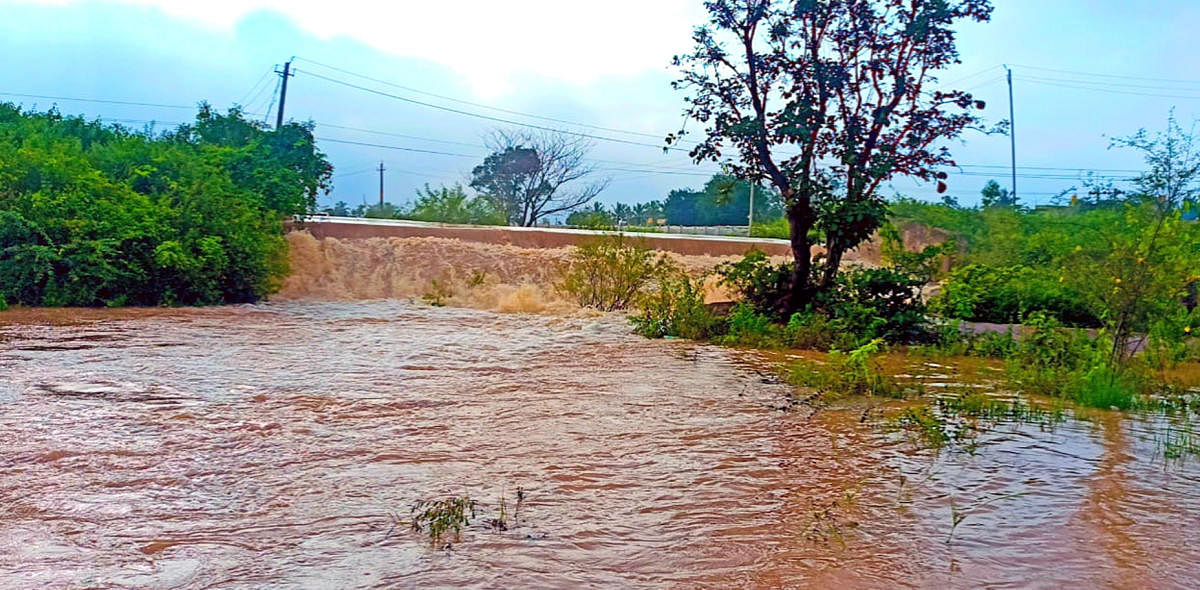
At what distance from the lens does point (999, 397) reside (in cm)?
923

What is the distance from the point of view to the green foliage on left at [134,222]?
54.7 ft

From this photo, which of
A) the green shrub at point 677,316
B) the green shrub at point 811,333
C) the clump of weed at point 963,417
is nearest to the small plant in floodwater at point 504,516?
the clump of weed at point 963,417

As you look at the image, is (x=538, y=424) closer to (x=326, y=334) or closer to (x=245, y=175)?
(x=326, y=334)

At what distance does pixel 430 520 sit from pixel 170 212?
1428cm

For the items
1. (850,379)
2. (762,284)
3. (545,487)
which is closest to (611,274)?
(762,284)

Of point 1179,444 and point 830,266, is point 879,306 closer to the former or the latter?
point 830,266

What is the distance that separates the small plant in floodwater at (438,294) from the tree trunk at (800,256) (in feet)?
25.0

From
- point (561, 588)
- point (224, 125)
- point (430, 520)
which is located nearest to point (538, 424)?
point (430, 520)

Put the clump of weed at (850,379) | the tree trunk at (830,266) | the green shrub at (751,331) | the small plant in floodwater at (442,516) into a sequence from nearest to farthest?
the small plant in floodwater at (442,516) < the clump of weed at (850,379) < the green shrub at (751,331) < the tree trunk at (830,266)

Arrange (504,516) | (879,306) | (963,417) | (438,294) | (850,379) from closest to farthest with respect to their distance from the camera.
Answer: (504,516)
(963,417)
(850,379)
(879,306)
(438,294)

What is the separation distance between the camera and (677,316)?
48.2 feet

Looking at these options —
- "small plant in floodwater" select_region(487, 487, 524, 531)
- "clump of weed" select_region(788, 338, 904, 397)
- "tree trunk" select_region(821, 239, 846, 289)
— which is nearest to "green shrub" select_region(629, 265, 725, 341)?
"tree trunk" select_region(821, 239, 846, 289)

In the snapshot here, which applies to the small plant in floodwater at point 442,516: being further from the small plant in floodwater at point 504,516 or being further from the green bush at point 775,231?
the green bush at point 775,231

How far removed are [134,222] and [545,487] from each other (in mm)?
13497
